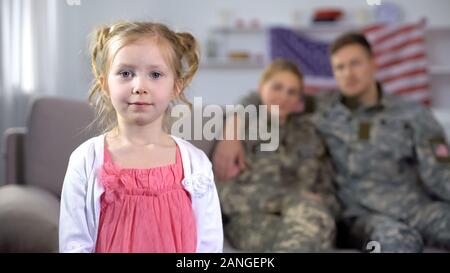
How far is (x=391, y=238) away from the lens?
4.18ft

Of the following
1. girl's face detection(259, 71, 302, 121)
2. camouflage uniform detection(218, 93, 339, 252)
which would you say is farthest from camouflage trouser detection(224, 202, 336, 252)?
girl's face detection(259, 71, 302, 121)

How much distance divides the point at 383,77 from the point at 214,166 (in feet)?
3.42

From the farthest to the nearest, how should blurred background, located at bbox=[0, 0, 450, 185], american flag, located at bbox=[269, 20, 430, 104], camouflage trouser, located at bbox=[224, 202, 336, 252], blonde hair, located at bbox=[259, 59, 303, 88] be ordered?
american flag, located at bbox=[269, 20, 430, 104] → blonde hair, located at bbox=[259, 59, 303, 88] → camouflage trouser, located at bbox=[224, 202, 336, 252] → blurred background, located at bbox=[0, 0, 450, 185]

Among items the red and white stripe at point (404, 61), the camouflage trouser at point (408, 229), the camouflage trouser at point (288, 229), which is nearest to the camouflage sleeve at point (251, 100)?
the camouflage trouser at point (288, 229)

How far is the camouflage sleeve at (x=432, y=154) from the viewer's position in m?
1.43

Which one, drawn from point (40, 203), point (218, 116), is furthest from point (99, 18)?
point (40, 203)

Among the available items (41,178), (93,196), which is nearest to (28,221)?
(41,178)

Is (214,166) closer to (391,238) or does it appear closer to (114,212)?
(114,212)

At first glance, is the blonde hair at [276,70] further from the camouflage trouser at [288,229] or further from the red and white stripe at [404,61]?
the red and white stripe at [404,61]

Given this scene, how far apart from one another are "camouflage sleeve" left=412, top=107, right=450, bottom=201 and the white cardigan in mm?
680

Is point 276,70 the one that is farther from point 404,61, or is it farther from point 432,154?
point 404,61

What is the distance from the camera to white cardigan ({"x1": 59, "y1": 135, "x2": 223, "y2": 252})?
0.87m

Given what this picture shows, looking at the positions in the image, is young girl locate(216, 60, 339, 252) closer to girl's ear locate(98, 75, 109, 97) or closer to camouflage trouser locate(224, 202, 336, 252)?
camouflage trouser locate(224, 202, 336, 252)

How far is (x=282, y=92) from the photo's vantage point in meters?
1.33
